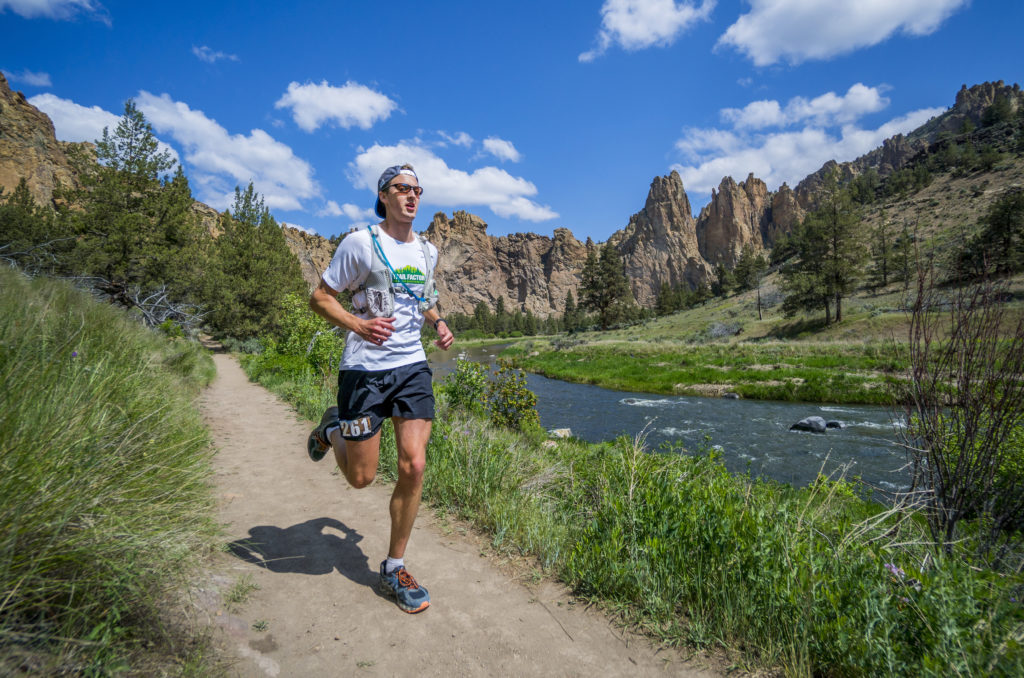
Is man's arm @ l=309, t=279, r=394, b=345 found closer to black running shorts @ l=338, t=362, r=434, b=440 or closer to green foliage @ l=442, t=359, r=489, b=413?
black running shorts @ l=338, t=362, r=434, b=440

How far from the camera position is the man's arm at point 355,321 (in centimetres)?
263

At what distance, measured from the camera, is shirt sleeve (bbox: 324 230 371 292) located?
2.71 metres

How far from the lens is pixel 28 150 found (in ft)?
169

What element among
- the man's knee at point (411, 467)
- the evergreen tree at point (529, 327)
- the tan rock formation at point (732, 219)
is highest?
the tan rock formation at point (732, 219)

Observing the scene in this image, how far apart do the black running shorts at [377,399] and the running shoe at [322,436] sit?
0.41 meters

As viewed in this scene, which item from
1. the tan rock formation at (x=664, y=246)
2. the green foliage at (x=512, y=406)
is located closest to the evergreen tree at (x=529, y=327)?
the tan rock formation at (x=664, y=246)

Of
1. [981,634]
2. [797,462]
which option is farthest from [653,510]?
[797,462]

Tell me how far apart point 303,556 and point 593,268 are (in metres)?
64.7

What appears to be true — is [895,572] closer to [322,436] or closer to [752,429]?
[322,436]

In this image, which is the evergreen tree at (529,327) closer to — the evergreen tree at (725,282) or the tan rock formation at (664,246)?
the evergreen tree at (725,282)

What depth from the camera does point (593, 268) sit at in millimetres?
65250

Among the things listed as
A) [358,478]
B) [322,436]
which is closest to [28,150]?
[322,436]

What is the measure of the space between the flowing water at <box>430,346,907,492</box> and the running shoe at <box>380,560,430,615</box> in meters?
4.99

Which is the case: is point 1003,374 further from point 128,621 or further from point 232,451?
point 232,451
